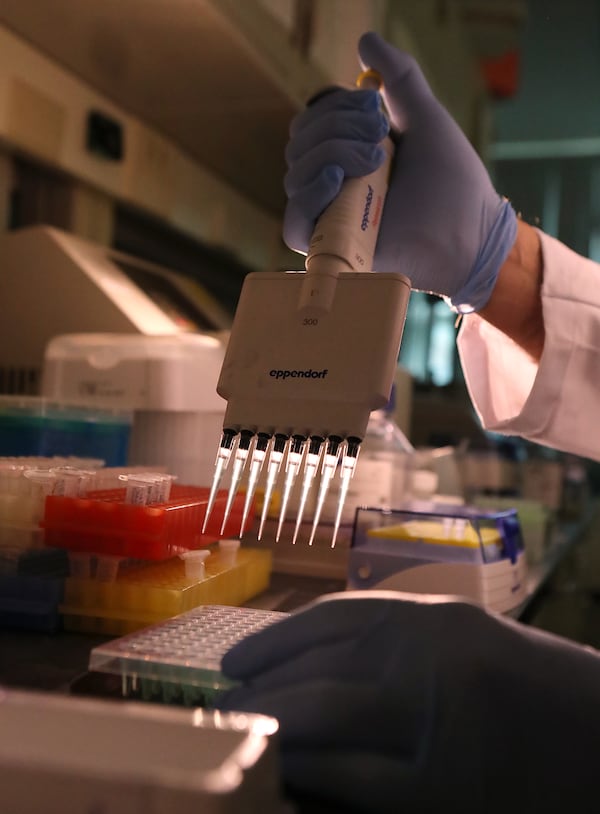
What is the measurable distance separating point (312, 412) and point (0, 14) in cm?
135

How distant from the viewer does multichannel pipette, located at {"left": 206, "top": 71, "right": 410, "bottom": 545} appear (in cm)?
70

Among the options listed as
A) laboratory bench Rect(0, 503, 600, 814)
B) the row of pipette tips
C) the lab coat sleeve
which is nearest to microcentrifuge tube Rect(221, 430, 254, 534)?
the row of pipette tips

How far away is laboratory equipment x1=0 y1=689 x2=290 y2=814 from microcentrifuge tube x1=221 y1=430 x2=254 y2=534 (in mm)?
349

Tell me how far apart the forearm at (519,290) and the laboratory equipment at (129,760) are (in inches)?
40.0

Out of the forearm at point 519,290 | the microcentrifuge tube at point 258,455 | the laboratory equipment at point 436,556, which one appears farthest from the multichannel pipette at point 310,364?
the forearm at point 519,290

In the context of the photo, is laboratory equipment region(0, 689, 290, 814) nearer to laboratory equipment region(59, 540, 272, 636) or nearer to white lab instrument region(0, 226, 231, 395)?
laboratory equipment region(59, 540, 272, 636)

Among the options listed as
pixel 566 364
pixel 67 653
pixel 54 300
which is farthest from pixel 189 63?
pixel 67 653

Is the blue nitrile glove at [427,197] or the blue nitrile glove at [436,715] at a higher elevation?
the blue nitrile glove at [427,197]

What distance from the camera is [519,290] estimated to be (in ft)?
4.24

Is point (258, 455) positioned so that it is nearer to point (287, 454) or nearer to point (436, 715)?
point (287, 454)

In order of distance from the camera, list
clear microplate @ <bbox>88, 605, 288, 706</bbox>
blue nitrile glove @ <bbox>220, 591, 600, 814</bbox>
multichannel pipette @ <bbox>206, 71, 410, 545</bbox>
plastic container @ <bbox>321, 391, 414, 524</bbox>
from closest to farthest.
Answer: blue nitrile glove @ <bbox>220, 591, 600, 814</bbox> < clear microplate @ <bbox>88, 605, 288, 706</bbox> < multichannel pipette @ <bbox>206, 71, 410, 545</bbox> < plastic container @ <bbox>321, 391, 414, 524</bbox>

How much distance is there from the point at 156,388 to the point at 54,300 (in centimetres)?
51

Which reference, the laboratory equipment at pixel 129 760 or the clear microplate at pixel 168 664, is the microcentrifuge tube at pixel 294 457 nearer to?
the clear microplate at pixel 168 664

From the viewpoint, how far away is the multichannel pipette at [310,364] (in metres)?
0.70
